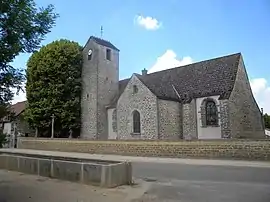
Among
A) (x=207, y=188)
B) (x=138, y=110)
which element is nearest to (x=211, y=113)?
(x=138, y=110)

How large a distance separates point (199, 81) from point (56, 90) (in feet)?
60.4

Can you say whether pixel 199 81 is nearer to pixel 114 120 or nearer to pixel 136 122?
pixel 136 122

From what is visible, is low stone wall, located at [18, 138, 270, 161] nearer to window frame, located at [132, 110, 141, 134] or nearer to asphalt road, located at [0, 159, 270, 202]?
window frame, located at [132, 110, 141, 134]

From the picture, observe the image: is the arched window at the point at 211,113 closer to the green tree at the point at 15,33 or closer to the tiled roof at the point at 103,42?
the tiled roof at the point at 103,42

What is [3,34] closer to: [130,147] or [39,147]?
[130,147]

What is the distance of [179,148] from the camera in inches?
968

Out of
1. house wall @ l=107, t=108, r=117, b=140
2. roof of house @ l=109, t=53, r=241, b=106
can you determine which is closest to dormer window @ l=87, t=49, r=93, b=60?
house wall @ l=107, t=108, r=117, b=140

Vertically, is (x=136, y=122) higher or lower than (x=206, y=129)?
higher

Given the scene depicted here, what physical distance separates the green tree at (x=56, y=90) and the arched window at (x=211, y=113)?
1767 centimetres

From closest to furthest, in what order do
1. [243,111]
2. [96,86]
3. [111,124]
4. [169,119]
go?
1. [243,111]
2. [169,119]
3. [111,124]
4. [96,86]

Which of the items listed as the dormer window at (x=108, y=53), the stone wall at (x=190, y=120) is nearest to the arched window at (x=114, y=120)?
the dormer window at (x=108, y=53)

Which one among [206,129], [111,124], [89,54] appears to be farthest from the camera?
[89,54]

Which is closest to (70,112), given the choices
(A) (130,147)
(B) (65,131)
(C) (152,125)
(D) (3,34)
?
(B) (65,131)

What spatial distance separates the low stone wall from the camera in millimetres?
21233
